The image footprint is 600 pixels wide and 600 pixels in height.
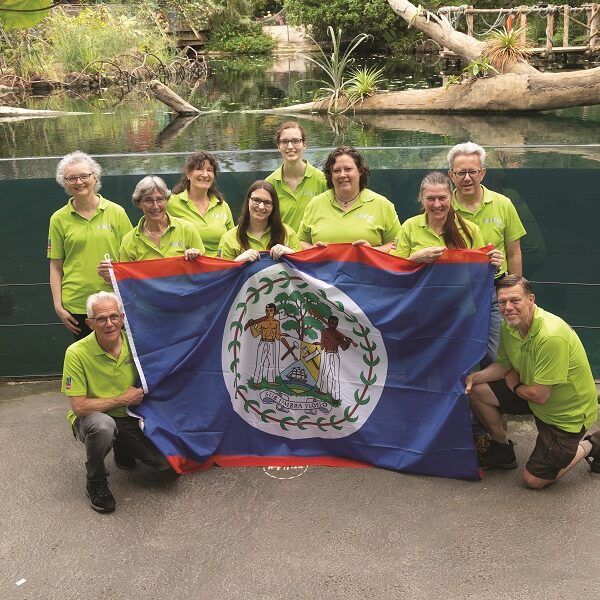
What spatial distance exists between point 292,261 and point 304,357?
Result: 0.53 metres

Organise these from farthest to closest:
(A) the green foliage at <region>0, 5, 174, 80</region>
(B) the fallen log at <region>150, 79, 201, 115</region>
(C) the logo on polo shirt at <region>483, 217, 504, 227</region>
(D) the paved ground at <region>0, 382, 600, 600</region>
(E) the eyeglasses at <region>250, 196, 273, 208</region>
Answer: (A) the green foliage at <region>0, 5, 174, 80</region> < (B) the fallen log at <region>150, 79, 201, 115</region> < (C) the logo on polo shirt at <region>483, 217, 504, 227</region> < (E) the eyeglasses at <region>250, 196, 273, 208</region> < (D) the paved ground at <region>0, 382, 600, 600</region>

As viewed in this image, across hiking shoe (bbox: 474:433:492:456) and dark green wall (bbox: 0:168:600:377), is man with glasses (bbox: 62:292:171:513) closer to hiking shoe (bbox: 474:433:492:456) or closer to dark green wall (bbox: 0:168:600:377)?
hiking shoe (bbox: 474:433:492:456)

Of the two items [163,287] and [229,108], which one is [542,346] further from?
[229,108]

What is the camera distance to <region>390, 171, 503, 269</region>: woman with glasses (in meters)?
3.91

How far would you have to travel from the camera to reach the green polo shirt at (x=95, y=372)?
3838 millimetres

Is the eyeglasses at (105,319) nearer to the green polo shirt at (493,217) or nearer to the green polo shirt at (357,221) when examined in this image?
the green polo shirt at (357,221)

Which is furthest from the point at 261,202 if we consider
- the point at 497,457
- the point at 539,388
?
the point at 497,457

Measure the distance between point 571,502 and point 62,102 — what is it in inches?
658

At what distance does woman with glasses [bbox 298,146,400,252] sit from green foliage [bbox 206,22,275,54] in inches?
1078

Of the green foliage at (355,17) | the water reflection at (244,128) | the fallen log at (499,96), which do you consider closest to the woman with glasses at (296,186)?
the water reflection at (244,128)

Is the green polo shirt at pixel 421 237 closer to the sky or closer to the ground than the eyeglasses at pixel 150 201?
closer to the ground

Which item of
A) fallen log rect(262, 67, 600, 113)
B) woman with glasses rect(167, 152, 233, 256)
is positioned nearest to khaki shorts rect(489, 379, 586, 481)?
woman with glasses rect(167, 152, 233, 256)

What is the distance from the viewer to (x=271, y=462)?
422 cm

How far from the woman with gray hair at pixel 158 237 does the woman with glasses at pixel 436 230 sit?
116 cm
